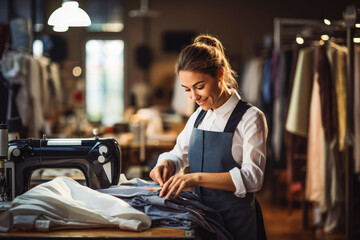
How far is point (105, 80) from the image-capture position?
35.0ft

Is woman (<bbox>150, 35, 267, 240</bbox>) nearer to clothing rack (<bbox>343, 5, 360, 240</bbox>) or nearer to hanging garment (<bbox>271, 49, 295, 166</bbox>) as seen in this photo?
clothing rack (<bbox>343, 5, 360, 240</bbox>)

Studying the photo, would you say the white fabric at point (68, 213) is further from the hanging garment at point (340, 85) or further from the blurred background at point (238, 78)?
the hanging garment at point (340, 85)

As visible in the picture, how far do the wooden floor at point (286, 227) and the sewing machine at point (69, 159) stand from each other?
2.69 meters

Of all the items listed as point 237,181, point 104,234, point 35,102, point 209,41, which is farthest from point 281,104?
point 104,234

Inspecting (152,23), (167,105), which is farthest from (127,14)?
(167,105)

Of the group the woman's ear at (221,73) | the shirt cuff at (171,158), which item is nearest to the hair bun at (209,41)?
the woman's ear at (221,73)

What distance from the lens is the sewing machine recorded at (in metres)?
1.93

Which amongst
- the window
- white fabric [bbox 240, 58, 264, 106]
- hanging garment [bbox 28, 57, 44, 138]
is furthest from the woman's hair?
the window

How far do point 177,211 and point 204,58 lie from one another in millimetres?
627

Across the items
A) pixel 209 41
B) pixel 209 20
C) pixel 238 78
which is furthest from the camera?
pixel 209 20

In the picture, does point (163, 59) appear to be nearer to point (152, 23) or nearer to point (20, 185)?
point (152, 23)

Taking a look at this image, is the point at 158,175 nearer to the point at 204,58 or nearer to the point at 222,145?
the point at 222,145

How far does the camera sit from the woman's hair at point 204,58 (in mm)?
1890

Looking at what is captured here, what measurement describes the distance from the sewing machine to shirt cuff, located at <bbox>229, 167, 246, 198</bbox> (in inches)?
20.2
